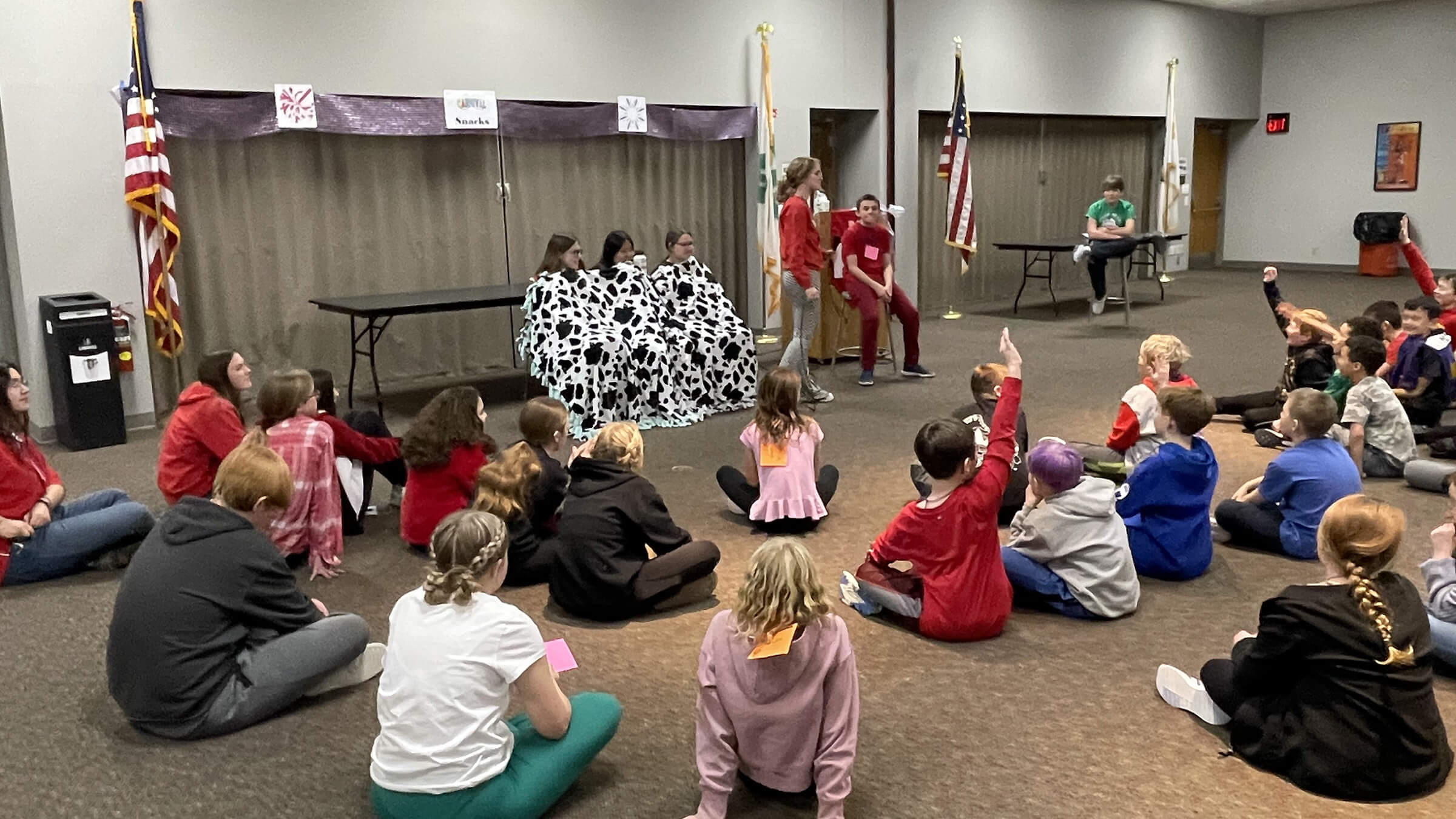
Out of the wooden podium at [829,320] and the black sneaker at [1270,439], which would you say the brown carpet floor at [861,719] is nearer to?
the black sneaker at [1270,439]

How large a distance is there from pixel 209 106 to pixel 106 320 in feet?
4.76

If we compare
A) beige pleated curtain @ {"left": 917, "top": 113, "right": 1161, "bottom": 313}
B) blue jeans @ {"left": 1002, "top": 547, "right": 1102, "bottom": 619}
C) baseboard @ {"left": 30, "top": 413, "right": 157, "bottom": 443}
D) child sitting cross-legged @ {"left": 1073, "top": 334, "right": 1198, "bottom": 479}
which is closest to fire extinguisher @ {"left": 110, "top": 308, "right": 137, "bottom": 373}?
baseboard @ {"left": 30, "top": 413, "right": 157, "bottom": 443}

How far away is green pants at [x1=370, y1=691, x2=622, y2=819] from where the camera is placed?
92.3 inches

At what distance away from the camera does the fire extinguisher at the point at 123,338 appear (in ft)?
21.0

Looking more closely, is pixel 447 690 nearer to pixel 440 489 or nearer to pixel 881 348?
pixel 440 489

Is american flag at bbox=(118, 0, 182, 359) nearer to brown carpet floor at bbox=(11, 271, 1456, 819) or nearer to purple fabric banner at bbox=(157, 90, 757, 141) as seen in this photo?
purple fabric banner at bbox=(157, 90, 757, 141)

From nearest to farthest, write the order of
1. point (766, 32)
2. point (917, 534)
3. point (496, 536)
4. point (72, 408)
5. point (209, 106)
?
point (496, 536)
point (917, 534)
point (72, 408)
point (209, 106)
point (766, 32)

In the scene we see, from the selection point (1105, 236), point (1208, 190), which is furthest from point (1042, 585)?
point (1208, 190)

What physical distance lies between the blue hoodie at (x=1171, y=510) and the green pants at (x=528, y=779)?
2.16 meters

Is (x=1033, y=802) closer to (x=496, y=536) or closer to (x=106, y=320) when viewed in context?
(x=496, y=536)

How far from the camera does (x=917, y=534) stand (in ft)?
11.5

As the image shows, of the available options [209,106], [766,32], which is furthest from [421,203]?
Result: [766,32]

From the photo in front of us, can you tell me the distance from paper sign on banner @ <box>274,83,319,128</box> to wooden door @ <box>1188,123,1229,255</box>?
12326mm

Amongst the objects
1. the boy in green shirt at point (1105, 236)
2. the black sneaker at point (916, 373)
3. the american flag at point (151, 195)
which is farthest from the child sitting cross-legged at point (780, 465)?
the boy in green shirt at point (1105, 236)
